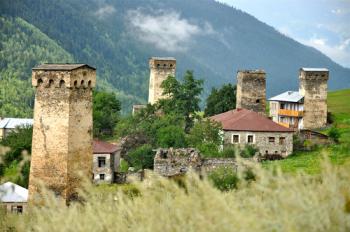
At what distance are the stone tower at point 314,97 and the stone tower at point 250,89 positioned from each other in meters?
2.76

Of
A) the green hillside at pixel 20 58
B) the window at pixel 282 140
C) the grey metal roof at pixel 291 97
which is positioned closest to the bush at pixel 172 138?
the window at pixel 282 140

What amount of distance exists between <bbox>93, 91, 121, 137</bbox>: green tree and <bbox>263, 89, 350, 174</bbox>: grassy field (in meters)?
15.1

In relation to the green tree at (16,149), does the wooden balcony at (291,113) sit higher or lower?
higher

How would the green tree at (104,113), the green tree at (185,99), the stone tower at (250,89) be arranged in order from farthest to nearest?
the green tree at (104,113), the stone tower at (250,89), the green tree at (185,99)

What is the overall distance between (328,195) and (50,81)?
19.1 m

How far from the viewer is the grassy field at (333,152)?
120 feet

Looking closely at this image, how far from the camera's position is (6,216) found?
18812 mm

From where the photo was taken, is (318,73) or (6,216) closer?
(6,216)

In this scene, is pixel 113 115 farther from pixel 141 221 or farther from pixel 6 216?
pixel 141 221

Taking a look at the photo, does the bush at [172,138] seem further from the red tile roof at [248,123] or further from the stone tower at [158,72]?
the stone tower at [158,72]

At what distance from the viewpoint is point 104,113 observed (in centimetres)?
6016

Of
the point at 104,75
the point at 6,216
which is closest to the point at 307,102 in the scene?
the point at 6,216

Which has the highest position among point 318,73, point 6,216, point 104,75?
point 104,75

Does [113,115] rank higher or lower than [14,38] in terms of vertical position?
lower
